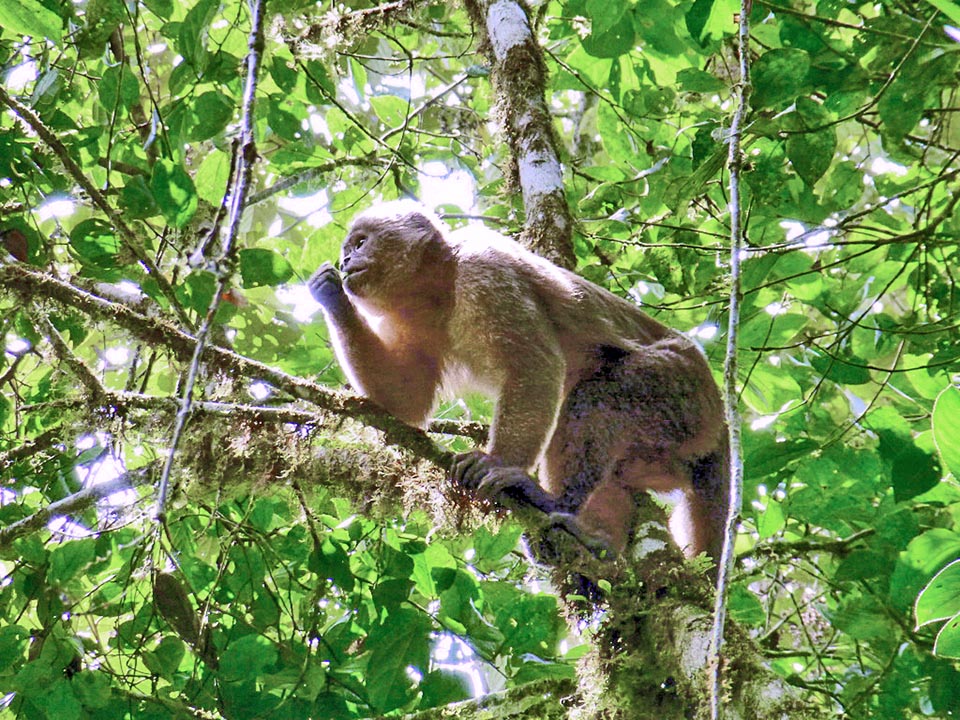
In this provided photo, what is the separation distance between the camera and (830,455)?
3863 mm

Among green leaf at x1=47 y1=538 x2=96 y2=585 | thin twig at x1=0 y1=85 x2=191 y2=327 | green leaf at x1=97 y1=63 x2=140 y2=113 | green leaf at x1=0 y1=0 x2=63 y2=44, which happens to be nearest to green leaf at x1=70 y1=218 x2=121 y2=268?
thin twig at x1=0 y1=85 x2=191 y2=327

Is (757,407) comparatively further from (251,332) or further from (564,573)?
(251,332)

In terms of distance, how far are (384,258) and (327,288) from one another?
0.43m

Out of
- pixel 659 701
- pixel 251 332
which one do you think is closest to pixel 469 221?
pixel 251 332

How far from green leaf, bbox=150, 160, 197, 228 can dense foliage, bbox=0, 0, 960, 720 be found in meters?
0.01

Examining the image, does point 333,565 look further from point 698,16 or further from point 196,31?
point 698,16

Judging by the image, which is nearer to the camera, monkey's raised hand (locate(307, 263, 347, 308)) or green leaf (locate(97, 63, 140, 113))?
monkey's raised hand (locate(307, 263, 347, 308))

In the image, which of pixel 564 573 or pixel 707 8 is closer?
pixel 564 573

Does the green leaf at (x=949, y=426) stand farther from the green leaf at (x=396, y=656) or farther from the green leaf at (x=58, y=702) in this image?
the green leaf at (x=58, y=702)

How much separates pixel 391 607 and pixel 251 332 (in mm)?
2254

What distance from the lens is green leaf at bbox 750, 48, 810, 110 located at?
10.5ft

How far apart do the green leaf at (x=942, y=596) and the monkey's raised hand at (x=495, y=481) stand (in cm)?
138

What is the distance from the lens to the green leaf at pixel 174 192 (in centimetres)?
371

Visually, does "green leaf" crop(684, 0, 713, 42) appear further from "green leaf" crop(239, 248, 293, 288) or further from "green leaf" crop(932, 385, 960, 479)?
"green leaf" crop(239, 248, 293, 288)
